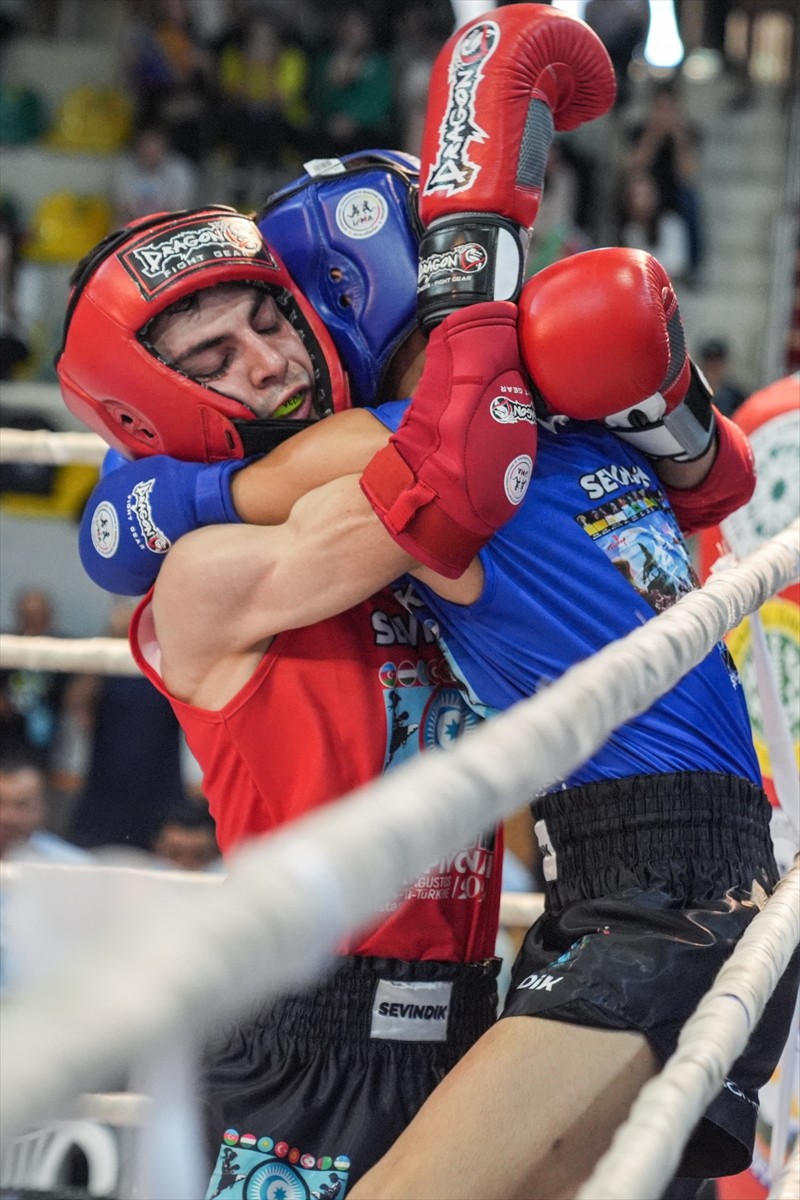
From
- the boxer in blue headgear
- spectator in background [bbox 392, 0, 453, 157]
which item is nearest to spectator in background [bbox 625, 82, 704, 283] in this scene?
spectator in background [bbox 392, 0, 453, 157]

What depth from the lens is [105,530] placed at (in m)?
1.58

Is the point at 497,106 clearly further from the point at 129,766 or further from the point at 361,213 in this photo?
the point at 129,766

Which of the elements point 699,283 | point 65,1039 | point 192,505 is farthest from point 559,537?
point 699,283

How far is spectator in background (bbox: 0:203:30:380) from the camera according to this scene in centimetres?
580

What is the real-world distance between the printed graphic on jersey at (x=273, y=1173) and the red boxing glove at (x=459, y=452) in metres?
0.65

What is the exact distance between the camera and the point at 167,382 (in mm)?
1575

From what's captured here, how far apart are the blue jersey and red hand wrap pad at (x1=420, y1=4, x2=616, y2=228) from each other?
236 mm

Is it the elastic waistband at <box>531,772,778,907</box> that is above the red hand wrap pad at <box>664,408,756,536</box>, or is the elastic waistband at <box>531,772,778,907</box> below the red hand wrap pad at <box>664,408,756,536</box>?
below

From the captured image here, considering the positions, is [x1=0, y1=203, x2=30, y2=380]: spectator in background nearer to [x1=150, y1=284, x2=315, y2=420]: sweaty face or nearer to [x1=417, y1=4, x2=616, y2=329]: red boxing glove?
[x1=150, y1=284, x2=315, y2=420]: sweaty face

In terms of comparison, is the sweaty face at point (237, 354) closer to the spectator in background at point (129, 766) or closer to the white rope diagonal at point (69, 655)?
the white rope diagonal at point (69, 655)

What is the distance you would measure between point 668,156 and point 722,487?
5.52 metres

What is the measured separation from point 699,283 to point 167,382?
5838 mm

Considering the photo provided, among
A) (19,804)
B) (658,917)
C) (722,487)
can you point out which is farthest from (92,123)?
(658,917)

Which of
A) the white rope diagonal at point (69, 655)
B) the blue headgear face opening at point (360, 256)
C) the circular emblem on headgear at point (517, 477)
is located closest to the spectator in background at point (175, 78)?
the white rope diagonal at point (69, 655)
